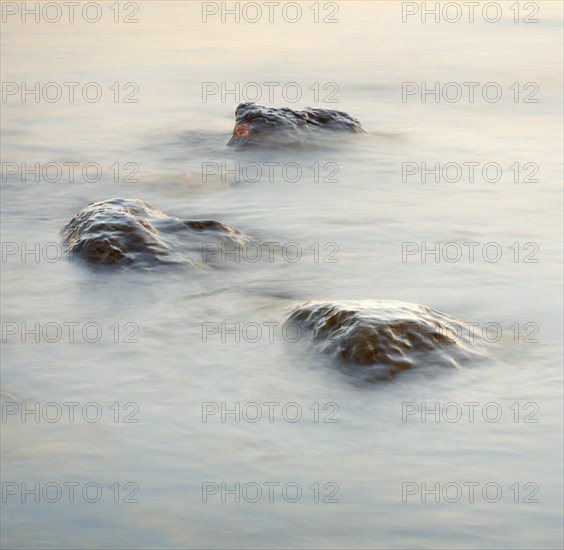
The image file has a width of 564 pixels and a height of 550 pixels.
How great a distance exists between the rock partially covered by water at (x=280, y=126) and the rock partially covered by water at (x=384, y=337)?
Answer: 4869 mm

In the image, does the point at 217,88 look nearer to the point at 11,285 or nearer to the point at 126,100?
the point at 126,100

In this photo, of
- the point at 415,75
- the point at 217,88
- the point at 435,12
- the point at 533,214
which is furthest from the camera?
the point at 435,12

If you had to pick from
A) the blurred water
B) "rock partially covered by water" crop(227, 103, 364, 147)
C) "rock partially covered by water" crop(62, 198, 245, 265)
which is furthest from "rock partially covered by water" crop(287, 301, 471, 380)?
"rock partially covered by water" crop(227, 103, 364, 147)

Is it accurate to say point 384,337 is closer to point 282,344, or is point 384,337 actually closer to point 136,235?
point 282,344

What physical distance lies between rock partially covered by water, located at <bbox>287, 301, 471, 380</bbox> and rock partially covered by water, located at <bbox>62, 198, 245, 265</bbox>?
1.48m

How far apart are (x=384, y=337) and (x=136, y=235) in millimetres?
2221

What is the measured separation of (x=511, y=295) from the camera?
6.45 metres

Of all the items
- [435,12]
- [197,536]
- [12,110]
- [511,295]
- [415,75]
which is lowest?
[197,536]

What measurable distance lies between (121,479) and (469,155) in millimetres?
6770

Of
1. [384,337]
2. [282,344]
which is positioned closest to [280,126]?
[282,344]

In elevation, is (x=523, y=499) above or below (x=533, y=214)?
below

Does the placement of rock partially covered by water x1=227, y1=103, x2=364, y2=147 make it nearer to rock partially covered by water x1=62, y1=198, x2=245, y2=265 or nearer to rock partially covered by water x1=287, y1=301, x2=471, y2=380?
rock partially covered by water x1=62, y1=198, x2=245, y2=265

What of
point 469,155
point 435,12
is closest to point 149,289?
point 469,155

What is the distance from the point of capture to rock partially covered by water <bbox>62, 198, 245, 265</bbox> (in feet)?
21.9
